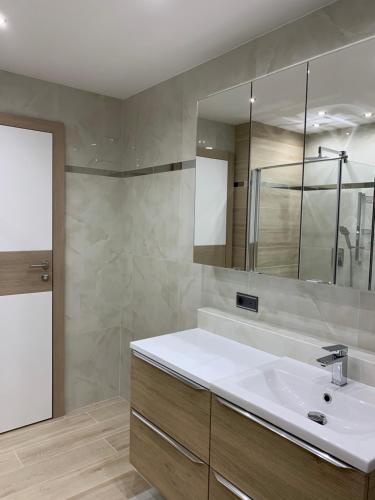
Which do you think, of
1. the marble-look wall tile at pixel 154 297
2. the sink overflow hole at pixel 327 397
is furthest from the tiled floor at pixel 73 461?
the sink overflow hole at pixel 327 397

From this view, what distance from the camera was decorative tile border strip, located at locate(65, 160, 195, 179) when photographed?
2.62m

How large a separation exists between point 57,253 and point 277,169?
5.79ft

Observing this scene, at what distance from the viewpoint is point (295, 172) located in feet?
6.00

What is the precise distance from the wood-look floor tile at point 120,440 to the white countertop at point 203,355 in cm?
100

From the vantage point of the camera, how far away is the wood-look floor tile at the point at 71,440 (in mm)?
2553

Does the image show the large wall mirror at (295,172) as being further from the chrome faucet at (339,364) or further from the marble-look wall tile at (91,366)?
the marble-look wall tile at (91,366)

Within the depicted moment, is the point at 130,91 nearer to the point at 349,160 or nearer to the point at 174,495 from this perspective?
the point at 349,160

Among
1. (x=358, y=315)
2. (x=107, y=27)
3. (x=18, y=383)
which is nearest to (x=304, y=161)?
(x=358, y=315)

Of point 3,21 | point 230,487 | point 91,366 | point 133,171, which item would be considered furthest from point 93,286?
point 230,487

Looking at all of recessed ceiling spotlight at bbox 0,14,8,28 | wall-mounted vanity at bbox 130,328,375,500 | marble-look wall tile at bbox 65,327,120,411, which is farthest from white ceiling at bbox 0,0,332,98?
marble-look wall tile at bbox 65,327,120,411

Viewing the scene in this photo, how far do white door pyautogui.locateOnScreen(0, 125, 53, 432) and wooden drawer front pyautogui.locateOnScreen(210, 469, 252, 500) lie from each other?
174 centimetres

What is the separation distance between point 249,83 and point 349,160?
72 centimetres

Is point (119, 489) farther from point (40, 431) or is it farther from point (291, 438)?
point (291, 438)

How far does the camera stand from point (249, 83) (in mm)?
2020
